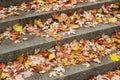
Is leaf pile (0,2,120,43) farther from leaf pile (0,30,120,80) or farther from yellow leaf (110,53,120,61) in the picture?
yellow leaf (110,53,120,61)

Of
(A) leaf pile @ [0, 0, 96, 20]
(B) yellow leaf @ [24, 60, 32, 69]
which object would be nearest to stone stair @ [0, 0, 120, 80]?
(A) leaf pile @ [0, 0, 96, 20]

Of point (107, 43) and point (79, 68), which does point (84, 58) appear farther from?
point (107, 43)

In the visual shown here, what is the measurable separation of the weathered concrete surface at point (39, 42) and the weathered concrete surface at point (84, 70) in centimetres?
56

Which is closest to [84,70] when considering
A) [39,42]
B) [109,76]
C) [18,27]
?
[109,76]

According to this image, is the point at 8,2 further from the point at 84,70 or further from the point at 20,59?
the point at 84,70

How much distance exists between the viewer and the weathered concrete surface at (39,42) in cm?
421

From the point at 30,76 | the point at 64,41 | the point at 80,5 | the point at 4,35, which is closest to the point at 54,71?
the point at 30,76

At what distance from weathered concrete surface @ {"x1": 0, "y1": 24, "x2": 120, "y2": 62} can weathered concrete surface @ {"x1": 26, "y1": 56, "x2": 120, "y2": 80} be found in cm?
56

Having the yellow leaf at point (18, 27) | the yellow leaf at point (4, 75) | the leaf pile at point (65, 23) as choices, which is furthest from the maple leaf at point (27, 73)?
the yellow leaf at point (18, 27)

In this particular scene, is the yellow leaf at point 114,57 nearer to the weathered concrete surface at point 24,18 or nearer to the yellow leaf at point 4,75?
the weathered concrete surface at point 24,18

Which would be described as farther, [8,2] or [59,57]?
[8,2]

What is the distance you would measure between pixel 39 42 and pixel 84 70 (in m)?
0.99

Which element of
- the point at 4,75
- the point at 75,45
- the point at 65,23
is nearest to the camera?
the point at 4,75

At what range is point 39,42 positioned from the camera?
174 inches
